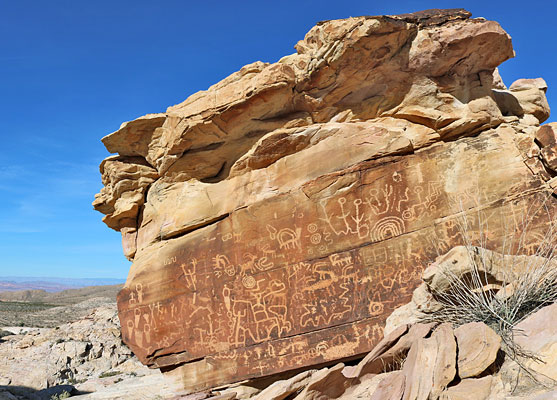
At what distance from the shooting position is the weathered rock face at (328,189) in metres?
6.44

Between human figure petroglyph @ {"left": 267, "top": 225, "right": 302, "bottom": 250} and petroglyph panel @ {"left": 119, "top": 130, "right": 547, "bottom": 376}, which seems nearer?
petroglyph panel @ {"left": 119, "top": 130, "right": 547, "bottom": 376}

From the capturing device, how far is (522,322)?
446cm

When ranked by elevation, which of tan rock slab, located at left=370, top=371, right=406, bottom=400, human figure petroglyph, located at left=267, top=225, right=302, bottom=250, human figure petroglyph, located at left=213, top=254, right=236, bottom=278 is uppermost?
human figure petroglyph, located at left=267, top=225, right=302, bottom=250

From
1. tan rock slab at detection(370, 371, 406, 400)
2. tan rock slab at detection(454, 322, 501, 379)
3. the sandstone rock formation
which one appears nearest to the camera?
tan rock slab at detection(454, 322, 501, 379)

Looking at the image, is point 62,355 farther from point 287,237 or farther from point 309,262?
point 309,262

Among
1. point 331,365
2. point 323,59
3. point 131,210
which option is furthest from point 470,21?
point 131,210

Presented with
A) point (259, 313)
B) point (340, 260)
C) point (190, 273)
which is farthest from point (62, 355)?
point (340, 260)

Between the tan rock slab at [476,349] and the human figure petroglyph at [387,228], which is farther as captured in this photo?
the human figure petroglyph at [387,228]

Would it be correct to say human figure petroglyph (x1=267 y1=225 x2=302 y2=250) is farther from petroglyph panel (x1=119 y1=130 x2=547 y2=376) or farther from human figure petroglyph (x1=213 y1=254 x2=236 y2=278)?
human figure petroglyph (x1=213 y1=254 x2=236 y2=278)

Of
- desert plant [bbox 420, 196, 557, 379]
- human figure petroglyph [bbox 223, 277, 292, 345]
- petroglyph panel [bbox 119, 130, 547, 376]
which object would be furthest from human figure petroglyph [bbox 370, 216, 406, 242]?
human figure petroglyph [bbox 223, 277, 292, 345]

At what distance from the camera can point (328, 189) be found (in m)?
7.08

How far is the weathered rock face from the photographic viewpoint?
6438 millimetres

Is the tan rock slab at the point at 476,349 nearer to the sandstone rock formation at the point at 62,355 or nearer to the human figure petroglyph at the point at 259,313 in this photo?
the human figure petroglyph at the point at 259,313

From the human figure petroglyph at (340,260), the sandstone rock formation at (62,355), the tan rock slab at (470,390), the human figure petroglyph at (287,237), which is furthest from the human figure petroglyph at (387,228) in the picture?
the sandstone rock formation at (62,355)
